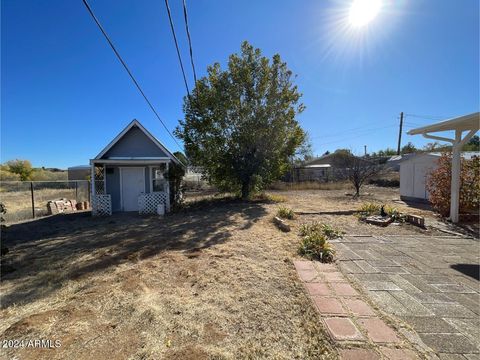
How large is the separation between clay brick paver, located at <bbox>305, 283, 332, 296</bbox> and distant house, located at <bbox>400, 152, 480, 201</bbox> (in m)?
11.0

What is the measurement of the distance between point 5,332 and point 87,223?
7.00 metres

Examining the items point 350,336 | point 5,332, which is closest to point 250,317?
point 350,336

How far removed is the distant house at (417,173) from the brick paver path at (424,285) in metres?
7.31

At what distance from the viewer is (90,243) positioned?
596 centimetres

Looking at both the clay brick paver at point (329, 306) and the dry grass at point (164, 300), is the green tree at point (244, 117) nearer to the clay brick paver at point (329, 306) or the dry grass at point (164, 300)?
the dry grass at point (164, 300)

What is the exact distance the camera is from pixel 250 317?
2.58 meters

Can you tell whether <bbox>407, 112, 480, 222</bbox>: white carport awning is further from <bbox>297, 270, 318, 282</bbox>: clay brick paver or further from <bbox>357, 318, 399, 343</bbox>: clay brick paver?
<bbox>357, 318, 399, 343</bbox>: clay brick paver

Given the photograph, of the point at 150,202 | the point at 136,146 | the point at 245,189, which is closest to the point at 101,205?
the point at 150,202

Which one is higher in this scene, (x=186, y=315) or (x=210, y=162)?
(x=210, y=162)

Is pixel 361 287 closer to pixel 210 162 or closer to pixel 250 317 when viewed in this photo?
pixel 250 317

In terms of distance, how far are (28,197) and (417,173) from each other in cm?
2078

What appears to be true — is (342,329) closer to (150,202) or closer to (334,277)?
(334,277)

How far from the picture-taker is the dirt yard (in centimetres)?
218

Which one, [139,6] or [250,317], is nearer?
[250,317]
